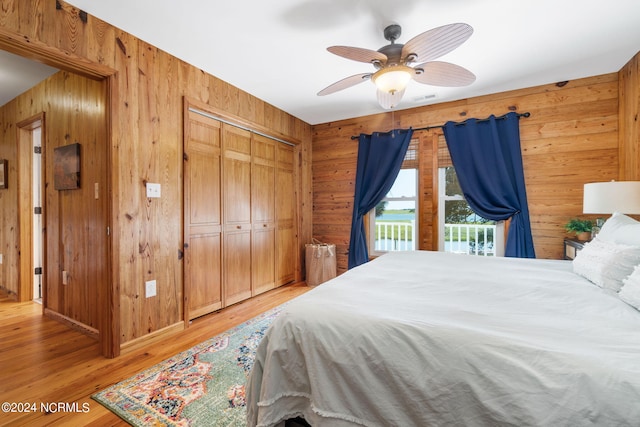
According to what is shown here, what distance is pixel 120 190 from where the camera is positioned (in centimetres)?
216

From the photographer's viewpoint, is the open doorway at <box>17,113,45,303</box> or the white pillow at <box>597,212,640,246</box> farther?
the open doorway at <box>17,113,45,303</box>

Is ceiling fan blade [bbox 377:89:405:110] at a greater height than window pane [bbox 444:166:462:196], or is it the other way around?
ceiling fan blade [bbox 377:89:405:110]

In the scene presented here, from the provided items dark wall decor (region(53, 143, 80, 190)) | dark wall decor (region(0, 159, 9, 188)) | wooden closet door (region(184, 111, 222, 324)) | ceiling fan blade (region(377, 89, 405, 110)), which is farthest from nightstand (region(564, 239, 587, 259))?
dark wall decor (region(0, 159, 9, 188))

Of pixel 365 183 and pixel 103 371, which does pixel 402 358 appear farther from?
pixel 365 183

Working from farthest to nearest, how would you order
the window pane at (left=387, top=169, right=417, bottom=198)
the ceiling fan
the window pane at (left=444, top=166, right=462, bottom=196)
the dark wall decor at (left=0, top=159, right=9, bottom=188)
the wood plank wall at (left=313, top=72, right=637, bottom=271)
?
the window pane at (left=387, top=169, right=417, bottom=198), the window pane at (left=444, top=166, right=462, bottom=196), the dark wall decor at (left=0, top=159, right=9, bottom=188), the wood plank wall at (left=313, top=72, right=637, bottom=271), the ceiling fan

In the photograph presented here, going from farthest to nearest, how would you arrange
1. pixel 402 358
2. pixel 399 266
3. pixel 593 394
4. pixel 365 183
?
1. pixel 365 183
2. pixel 399 266
3. pixel 402 358
4. pixel 593 394

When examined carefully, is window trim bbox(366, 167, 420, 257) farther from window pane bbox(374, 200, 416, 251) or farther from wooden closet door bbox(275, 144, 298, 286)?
wooden closet door bbox(275, 144, 298, 286)

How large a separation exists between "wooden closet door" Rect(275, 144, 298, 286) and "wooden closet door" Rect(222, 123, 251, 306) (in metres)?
0.60

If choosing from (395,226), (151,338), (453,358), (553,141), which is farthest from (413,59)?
(151,338)

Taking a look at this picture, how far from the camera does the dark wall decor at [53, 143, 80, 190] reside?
253cm

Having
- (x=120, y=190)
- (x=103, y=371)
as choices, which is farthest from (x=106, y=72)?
(x=103, y=371)

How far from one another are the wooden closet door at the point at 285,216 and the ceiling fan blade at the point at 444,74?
93.6 inches

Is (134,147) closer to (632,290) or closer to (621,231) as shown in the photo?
(632,290)

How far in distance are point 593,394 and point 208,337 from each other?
100.0 inches
